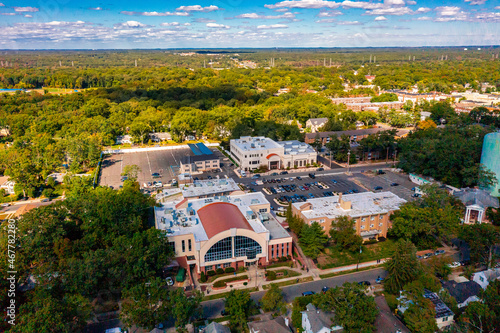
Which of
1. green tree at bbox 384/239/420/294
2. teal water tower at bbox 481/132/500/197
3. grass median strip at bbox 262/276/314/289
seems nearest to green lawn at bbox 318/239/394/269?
grass median strip at bbox 262/276/314/289

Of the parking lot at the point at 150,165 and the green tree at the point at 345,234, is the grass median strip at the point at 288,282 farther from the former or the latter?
the parking lot at the point at 150,165

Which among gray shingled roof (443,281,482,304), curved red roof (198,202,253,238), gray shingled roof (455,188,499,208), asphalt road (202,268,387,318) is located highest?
curved red roof (198,202,253,238)

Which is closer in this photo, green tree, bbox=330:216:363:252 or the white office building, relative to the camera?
green tree, bbox=330:216:363:252

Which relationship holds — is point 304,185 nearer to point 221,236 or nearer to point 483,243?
point 221,236

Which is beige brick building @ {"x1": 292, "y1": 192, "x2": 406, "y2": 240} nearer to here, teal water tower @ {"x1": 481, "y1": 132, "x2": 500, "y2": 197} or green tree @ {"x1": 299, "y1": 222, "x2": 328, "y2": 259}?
green tree @ {"x1": 299, "y1": 222, "x2": 328, "y2": 259}

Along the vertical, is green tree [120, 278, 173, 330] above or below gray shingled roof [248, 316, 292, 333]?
above

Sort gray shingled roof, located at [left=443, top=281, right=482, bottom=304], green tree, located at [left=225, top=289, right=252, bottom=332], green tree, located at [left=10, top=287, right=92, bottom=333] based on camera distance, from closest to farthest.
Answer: green tree, located at [left=10, top=287, right=92, bottom=333], green tree, located at [left=225, top=289, right=252, bottom=332], gray shingled roof, located at [left=443, top=281, right=482, bottom=304]

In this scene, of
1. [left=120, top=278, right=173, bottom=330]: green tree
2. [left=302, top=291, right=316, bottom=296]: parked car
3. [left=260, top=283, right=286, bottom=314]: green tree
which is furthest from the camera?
[left=302, top=291, right=316, bottom=296]: parked car

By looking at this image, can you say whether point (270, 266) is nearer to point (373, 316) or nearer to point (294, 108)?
point (373, 316)

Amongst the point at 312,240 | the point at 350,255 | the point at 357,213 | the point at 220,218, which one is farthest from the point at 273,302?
the point at 357,213
